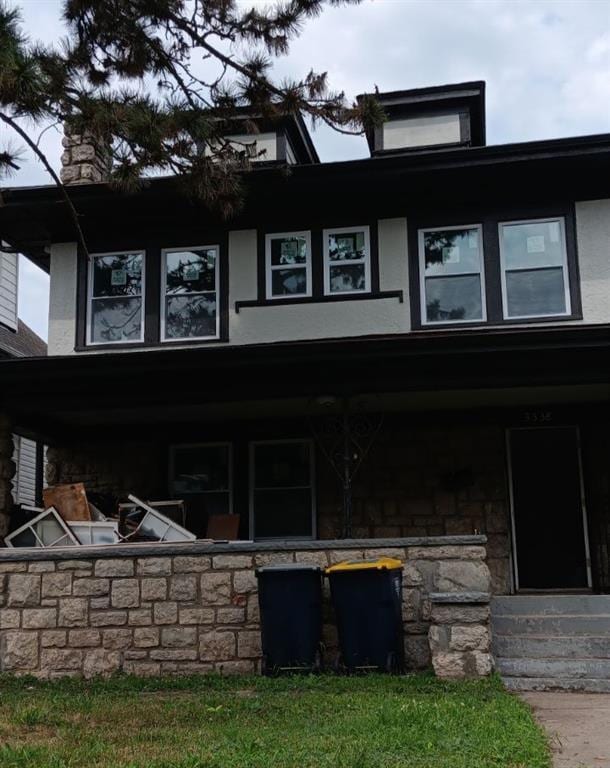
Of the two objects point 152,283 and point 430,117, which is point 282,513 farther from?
point 430,117

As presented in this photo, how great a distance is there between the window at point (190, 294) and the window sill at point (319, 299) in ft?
1.48

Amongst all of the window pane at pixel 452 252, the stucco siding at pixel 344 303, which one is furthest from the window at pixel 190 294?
the window pane at pixel 452 252

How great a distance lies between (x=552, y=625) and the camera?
347 inches

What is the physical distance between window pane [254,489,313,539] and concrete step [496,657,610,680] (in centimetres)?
472

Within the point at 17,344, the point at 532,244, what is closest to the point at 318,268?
the point at 532,244

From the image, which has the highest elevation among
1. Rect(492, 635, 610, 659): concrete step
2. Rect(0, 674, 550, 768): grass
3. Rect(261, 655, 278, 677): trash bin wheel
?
Rect(492, 635, 610, 659): concrete step

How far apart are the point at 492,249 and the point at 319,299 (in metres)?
2.29

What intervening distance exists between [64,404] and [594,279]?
6.72m

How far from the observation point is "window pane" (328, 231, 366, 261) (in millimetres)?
12203

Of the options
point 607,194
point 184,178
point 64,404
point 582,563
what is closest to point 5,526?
point 64,404

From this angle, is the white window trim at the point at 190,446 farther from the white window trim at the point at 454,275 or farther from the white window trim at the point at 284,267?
the white window trim at the point at 454,275

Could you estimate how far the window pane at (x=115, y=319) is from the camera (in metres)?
12.4

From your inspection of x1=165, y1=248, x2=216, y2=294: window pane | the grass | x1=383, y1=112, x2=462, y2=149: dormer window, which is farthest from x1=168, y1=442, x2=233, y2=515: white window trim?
x1=383, y1=112, x2=462, y2=149: dormer window

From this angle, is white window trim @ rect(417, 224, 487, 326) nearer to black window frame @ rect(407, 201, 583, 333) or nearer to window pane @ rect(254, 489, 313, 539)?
black window frame @ rect(407, 201, 583, 333)
